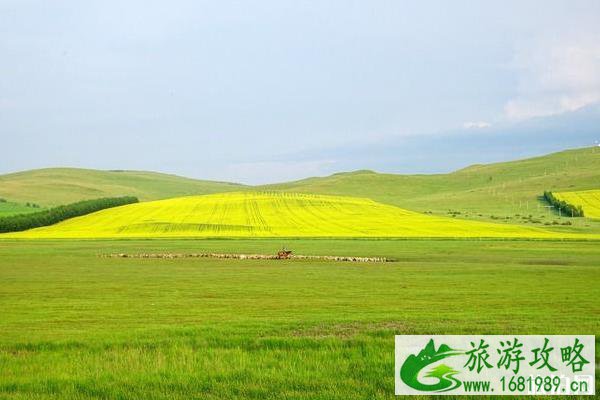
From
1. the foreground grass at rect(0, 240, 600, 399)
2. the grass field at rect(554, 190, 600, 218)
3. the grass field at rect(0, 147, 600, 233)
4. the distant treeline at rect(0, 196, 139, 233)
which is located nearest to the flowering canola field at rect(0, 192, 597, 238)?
the distant treeline at rect(0, 196, 139, 233)

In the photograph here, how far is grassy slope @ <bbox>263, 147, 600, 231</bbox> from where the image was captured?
111m

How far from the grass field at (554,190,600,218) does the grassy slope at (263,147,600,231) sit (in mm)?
4597

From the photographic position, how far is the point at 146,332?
14.1m

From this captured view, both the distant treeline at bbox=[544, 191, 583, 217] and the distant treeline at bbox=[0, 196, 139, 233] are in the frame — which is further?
the distant treeline at bbox=[544, 191, 583, 217]

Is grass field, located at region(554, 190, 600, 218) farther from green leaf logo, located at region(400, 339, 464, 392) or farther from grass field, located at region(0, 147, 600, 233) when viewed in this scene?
green leaf logo, located at region(400, 339, 464, 392)

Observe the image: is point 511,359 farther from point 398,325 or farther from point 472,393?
point 398,325

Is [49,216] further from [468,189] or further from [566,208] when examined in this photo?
[468,189]

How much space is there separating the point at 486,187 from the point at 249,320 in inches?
5961

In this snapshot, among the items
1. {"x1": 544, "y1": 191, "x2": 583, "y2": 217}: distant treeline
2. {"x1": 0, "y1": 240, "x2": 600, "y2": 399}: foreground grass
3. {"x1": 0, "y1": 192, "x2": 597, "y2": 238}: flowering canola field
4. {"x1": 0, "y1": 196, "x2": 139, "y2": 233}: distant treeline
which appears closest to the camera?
{"x1": 0, "y1": 240, "x2": 600, "y2": 399}: foreground grass

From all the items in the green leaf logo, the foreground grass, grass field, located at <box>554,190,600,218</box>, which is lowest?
the foreground grass

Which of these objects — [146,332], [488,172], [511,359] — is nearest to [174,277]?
[146,332]

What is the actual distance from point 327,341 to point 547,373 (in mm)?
4096

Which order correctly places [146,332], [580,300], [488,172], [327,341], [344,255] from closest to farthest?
[327,341], [146,332], [580,300], [344,255], [488,172]

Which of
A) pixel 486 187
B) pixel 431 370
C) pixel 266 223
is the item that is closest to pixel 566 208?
pixel 266 223
